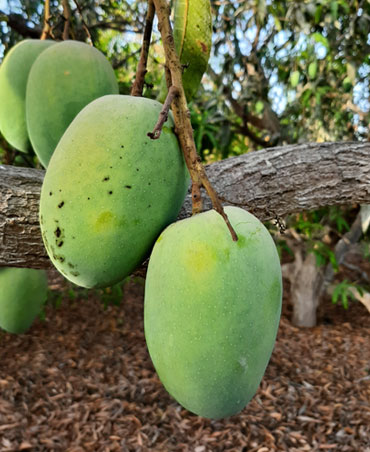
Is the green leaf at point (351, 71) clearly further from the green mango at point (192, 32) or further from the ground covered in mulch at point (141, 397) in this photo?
the green mango at point (192, 32)

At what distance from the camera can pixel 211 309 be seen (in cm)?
49

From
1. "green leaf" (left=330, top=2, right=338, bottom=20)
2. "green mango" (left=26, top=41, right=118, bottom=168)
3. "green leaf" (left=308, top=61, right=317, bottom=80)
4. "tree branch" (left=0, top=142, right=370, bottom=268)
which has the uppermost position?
"green leaf" (left=330, top=2, right=338, bottom=20)

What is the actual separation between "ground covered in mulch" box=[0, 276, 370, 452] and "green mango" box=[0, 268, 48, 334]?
0.67m

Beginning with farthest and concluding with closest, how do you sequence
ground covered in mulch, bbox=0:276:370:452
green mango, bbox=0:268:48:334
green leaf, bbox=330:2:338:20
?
ground covered in mulch, bbox=0:276:370:452 → green leaf, bbox=330:2:338:20 → green mango, bbox=0:268:48:334

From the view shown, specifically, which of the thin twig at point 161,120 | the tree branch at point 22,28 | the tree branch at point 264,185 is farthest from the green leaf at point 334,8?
the thin twig at point 161,120

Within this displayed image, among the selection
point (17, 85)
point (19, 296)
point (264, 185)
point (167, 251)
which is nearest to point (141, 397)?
point (19, 296)

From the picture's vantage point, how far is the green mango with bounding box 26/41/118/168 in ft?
2.72

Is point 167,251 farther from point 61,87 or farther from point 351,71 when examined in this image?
point 351,71

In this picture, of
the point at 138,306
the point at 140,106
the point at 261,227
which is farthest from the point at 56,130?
the point at 138,306

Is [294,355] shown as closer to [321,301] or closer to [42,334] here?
[321,301]

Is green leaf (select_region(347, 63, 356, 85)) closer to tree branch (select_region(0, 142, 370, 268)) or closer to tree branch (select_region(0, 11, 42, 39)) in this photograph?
tree branch (select_region(0, 142, 370, 268))

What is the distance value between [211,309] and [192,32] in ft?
1.50

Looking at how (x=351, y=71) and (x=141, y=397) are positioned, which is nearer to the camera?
(x=351, y=71)

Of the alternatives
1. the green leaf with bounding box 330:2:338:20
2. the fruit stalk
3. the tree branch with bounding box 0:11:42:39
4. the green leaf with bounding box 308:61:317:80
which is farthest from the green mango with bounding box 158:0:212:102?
the green leaf with bounding box 308:61:317:80
